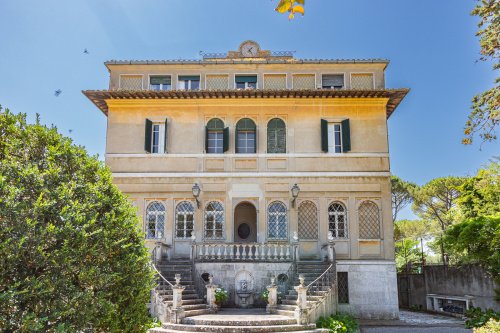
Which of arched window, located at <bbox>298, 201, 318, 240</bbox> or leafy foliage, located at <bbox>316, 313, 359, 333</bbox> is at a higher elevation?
arched window, located at <bbox>298, 201, 318, 240</bbox>

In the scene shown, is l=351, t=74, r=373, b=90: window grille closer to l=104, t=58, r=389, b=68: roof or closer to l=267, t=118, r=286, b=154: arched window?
l=104, t=58, r=389, b=68: roof

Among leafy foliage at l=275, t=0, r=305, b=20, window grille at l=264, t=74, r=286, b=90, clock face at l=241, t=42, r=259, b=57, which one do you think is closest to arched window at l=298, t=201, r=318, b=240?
window grille at l=264, t=74, r=286, b=90

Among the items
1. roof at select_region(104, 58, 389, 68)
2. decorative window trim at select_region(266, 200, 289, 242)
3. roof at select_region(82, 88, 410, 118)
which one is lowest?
decorative window trim at select_region(266, 200, 289, 242)

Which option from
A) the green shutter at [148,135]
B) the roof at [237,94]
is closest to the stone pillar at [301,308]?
the roof at [237,94]

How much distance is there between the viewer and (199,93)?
19.3 meters

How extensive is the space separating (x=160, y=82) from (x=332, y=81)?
25.1 feet

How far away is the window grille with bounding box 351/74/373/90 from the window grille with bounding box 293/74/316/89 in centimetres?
173

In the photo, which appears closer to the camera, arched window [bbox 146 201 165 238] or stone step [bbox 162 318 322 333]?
stone step [bbox 162 318 322 333]

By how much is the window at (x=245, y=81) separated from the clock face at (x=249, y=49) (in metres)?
2.46

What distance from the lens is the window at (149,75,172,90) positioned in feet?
67.5

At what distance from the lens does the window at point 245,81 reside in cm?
2055

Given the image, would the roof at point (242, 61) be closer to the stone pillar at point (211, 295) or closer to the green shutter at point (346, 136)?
the green shutter at point (346, 136)

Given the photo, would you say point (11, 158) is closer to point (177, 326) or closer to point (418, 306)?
point (177, 326)

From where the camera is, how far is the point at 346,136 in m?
19.4
